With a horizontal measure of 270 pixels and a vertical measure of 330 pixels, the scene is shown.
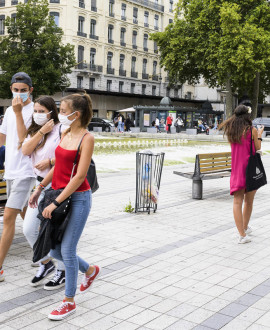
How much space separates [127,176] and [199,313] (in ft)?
30.9

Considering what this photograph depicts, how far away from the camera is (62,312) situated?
13.5ft

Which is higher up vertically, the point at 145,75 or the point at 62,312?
the point at 145,75

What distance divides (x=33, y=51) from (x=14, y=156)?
40476 millimetres

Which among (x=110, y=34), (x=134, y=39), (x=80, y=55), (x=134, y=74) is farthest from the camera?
(x=134, y=39)

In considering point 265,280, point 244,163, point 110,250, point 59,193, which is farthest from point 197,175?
point 59,193

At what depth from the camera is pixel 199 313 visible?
4340mm

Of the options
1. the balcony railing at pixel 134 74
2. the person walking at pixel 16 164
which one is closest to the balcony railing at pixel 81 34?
the balcony railing at pixel 134 74

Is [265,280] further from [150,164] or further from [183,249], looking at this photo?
[150,164]

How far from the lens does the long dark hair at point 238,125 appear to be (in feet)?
21.9

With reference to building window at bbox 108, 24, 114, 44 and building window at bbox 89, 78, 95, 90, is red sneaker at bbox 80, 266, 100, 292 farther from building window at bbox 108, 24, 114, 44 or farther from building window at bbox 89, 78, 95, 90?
building window at bbox 108, 24, 114, 44

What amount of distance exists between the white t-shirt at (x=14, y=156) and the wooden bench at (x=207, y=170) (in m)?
5.55

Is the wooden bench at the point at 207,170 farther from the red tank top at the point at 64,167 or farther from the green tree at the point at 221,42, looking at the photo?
the green tree at the point at 221,42

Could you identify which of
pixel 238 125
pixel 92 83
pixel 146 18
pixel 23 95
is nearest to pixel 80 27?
pixel 92 83

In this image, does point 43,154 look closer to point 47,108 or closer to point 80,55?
point 47,108
